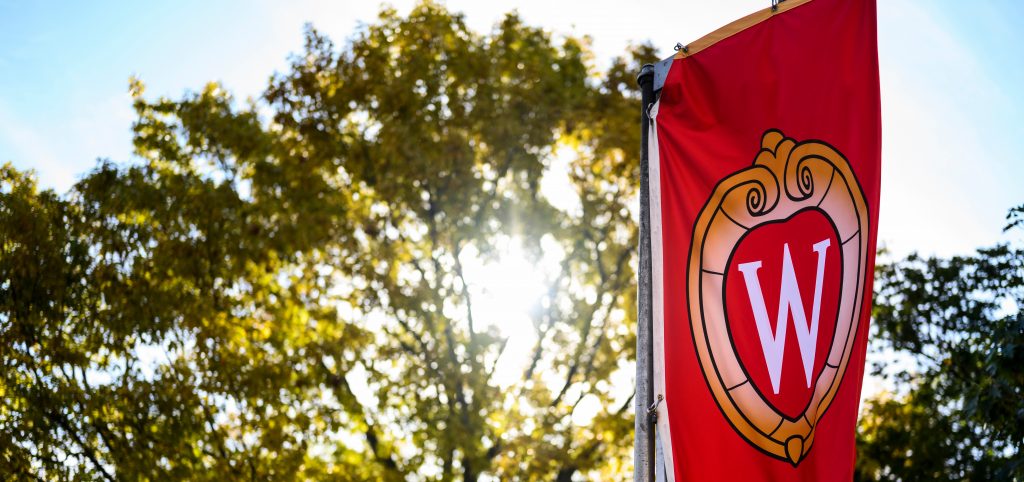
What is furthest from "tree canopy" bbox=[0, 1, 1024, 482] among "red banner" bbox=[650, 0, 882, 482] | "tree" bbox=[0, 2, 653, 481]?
"red banner" bbox=[650, 0, 882, 482]

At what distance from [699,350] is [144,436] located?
860 cm

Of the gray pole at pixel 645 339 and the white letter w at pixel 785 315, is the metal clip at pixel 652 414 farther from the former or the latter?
the white letter w at pixel 785 315

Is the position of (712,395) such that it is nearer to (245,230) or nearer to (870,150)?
(870,150)

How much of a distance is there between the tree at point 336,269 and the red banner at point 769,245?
8.35m

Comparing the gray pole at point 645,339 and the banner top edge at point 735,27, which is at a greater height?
the banner top edge at point 735,27

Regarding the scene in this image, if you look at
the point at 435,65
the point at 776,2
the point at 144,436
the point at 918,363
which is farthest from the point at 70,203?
the point at 918,363

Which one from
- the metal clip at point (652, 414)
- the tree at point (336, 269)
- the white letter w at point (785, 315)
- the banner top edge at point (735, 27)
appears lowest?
the metal clip at point (652, 414)

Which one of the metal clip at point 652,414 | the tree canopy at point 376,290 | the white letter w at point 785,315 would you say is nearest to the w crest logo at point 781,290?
the white letter w at point 785,315

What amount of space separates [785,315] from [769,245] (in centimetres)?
34

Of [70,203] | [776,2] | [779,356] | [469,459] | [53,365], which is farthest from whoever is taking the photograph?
[469,459]

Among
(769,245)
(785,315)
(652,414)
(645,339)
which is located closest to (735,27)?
(769,245)

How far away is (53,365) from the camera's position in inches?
427

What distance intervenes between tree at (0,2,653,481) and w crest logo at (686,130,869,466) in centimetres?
853

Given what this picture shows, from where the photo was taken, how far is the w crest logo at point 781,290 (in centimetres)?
434
